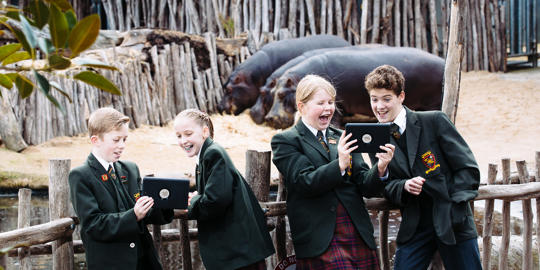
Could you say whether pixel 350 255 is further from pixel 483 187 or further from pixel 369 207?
pixel 483 187

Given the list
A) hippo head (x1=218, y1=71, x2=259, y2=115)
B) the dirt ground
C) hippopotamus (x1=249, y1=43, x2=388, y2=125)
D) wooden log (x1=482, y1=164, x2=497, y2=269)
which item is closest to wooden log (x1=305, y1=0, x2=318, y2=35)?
hippopotamus (x1=249, y1=43, x2=388, y2=125)

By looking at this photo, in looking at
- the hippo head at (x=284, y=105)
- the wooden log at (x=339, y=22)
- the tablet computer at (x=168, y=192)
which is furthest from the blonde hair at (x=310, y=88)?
the wooden log at (x=339, y=22)

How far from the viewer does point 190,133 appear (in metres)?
2.43

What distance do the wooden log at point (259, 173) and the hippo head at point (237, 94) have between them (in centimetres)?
729

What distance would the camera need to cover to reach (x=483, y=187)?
3.00m

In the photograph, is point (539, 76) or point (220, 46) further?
point (539, 76)

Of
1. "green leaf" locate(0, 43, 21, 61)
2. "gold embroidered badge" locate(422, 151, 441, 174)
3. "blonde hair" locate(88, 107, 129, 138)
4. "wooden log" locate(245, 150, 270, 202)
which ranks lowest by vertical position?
"wooden log" locate(245, 150, 270, 202)

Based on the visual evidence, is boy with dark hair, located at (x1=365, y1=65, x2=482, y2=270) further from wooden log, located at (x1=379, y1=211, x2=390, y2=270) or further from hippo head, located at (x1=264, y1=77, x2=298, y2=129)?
hippo head, located at (x1=264, y1=77, x2=298, y2=129)

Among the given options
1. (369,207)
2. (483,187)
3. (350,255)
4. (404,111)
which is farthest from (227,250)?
(483,187)

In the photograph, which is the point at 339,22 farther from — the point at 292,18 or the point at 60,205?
the point at 60,205

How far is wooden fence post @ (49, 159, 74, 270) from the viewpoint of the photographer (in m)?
2.60

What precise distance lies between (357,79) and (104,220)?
7.15m

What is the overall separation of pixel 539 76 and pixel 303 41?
5.02m

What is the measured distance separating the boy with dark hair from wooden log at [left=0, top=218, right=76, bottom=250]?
1.47 meters
